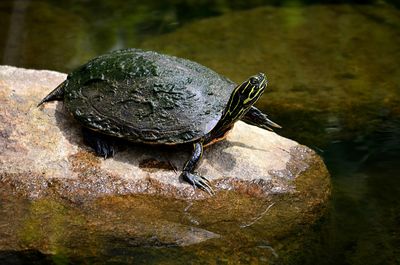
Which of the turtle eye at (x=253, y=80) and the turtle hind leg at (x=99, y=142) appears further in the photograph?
the turtle hind leg at (x=99, y=142)

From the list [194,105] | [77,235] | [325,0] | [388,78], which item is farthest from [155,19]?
[77,235]

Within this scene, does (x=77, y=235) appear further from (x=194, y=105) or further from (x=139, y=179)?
(x=194, y=105)

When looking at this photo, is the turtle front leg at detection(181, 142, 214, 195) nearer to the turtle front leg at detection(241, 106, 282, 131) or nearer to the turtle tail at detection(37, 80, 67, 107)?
the turtle front leg at detection(241, 106, 282, 131)

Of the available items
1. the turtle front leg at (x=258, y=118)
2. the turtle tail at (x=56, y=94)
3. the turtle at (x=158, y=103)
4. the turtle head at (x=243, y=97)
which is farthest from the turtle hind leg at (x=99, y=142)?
the turtle front leg at (x=258, y=118)

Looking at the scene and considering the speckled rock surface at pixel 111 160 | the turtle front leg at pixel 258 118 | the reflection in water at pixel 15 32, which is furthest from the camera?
the reflection in water at pixel 15 32

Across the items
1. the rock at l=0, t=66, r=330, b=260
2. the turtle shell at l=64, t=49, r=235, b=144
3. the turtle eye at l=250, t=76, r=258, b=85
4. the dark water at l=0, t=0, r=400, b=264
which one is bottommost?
the dark water at l=0, t=0, r=400, b=264

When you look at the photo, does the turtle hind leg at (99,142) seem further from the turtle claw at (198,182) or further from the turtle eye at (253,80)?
the turtle eye at (253,80)

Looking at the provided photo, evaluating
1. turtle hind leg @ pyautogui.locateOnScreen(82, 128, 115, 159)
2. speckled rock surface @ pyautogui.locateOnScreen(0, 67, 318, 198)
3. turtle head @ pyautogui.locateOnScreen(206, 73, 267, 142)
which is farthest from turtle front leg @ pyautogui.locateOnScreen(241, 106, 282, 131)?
turtle hind leg @ pyautogui.locateOnScreen(82, 128, 115, 159)
